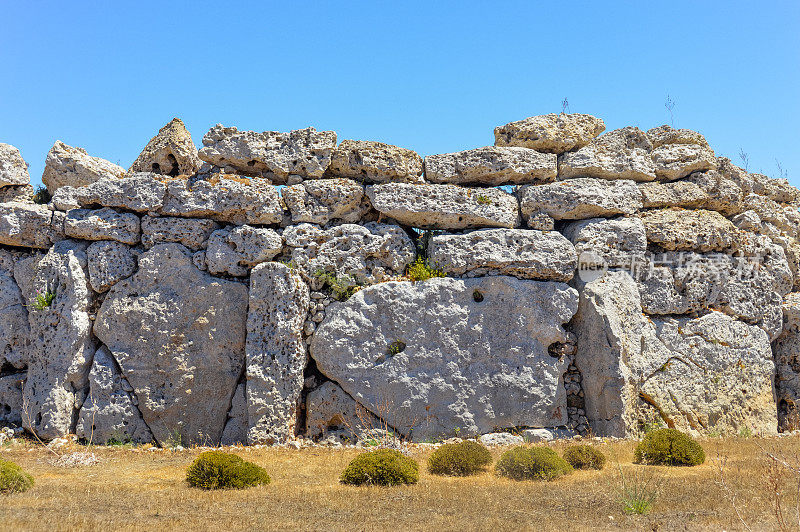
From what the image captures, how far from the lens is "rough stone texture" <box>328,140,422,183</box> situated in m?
12.5

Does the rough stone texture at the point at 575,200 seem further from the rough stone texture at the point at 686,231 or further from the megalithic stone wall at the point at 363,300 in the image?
the rough stone texture at the point at 686,231

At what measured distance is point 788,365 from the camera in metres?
13.9

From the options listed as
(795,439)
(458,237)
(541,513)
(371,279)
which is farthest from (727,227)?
(541,513)

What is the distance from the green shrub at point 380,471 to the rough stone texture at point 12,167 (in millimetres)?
10304

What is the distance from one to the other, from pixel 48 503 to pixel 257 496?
7.74ft

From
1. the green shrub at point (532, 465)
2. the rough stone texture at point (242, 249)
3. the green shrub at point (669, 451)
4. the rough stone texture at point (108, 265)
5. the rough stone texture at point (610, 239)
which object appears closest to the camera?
the green shrub at point (532, 465)

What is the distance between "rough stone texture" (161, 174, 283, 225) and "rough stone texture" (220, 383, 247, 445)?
324cm

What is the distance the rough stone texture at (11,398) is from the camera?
1244 cm

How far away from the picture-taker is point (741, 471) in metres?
8.87

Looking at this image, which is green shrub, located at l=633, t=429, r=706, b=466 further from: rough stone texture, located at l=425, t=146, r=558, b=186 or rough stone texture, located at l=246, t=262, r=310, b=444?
rough stone texture, located at l=246, t=262, r=310, b=444

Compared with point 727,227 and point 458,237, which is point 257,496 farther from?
point 727,227

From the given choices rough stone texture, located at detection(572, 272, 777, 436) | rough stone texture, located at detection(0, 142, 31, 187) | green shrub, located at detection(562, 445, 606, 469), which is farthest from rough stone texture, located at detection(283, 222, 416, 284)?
rough stone texture, located at detection(0, 142, 31, 187)

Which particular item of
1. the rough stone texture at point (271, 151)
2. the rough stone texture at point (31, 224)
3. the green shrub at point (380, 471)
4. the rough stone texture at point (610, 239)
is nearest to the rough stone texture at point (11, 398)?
the rough stone texture at point (31, 224)

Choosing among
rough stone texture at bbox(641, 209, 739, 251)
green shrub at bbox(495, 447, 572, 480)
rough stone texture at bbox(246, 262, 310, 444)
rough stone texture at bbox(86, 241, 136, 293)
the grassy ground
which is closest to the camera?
the grassy ground
